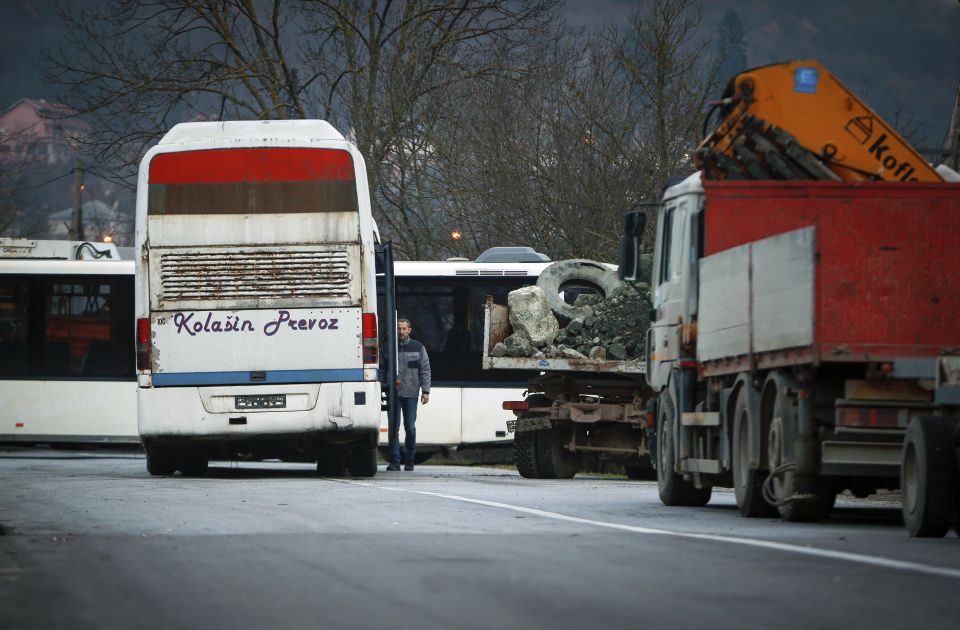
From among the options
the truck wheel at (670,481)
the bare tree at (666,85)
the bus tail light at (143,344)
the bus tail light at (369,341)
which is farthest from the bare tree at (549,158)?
the truck wheel at (670,481)

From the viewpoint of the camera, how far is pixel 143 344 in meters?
19.8

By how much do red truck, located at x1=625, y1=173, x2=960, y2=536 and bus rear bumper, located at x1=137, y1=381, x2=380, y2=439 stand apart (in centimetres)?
630

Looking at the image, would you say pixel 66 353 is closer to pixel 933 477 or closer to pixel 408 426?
pixel 408 426

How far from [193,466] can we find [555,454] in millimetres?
4459

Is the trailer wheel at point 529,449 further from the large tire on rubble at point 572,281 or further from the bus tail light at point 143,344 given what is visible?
the bus tail light at point 143,344

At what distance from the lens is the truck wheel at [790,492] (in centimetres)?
1270

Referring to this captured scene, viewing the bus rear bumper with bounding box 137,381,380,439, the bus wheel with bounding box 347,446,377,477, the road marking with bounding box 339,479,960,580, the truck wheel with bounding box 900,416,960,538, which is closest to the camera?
the road marking with bounding box 339,479,960,580

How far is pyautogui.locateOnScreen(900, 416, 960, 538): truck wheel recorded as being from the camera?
1110 cm

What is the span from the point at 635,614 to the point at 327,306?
12.9 metres

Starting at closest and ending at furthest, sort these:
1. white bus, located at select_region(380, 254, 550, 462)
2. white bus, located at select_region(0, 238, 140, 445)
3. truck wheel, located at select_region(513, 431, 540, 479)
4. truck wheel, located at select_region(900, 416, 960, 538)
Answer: truck wheel, located at select_region(900, 416, 960, 538), truck wheel, located at select_region(513, 431, 540, 479), white bus, located at select_region(380, 254, 550, 462), white bus, located at select_region(0, 238, 140, 445)

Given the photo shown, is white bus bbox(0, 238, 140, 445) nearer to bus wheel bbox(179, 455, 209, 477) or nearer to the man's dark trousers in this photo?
the man's dark trousers

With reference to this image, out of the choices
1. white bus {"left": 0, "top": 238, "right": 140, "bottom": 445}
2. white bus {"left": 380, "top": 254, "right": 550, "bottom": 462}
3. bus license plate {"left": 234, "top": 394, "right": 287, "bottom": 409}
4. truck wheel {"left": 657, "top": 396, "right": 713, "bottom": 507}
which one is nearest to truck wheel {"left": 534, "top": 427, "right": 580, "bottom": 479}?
bus license plate {"left": 234, "top": 394, "right": 287, "bottom": 409}

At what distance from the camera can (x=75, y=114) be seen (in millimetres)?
41156

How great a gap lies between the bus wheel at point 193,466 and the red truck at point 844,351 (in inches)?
364
